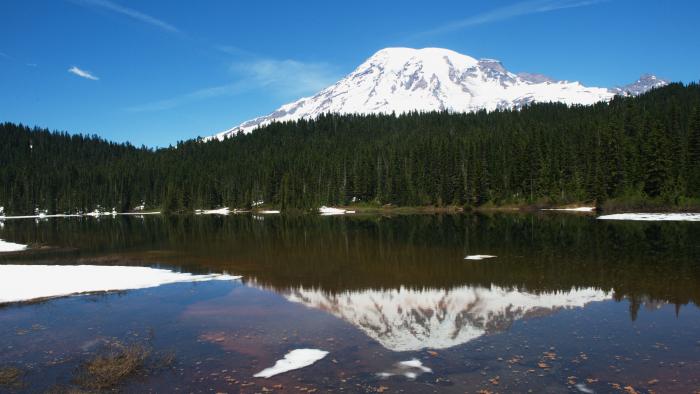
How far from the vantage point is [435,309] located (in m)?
21.5

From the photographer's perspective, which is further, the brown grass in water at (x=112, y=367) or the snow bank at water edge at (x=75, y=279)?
the snow bank at water edge at (x=75, y=279)

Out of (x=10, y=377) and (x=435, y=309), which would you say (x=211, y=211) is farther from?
(x=10, y=377)

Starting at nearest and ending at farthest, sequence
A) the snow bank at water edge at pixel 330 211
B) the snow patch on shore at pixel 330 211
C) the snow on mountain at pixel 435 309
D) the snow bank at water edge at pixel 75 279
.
Result: 1. the snow on mountain at pixel 435 309
2. the snow bank at water edge at pixel 75 279
3. the snow patch on shore at pixel 330 211
4. the snow bank at water edge at pixel 330 211

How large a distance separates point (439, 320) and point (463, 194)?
11996 centimetres

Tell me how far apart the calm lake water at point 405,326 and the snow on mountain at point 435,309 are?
9 centimetres

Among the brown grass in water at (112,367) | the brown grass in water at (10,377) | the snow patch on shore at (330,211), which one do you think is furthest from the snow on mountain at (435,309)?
the snow patch on shore at (330,211)

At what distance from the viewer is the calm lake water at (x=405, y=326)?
1346cm

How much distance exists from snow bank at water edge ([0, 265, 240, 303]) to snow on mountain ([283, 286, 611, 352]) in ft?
31.8

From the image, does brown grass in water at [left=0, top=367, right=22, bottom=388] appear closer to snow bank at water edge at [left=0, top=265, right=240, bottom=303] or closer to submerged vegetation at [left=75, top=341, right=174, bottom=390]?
submerged vegetation at [left=75, top=341, right=174, bottom=390]

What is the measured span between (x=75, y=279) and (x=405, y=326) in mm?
22263

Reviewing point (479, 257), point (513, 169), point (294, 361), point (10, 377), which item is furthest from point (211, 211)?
point (294, 361)

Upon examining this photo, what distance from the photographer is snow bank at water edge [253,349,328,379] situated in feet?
46.4

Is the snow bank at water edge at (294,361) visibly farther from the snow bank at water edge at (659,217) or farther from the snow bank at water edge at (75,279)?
the snow bank at water edge at (659,217)

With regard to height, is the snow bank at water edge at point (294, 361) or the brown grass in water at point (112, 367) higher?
the brown grass in water at point (112, 367)
